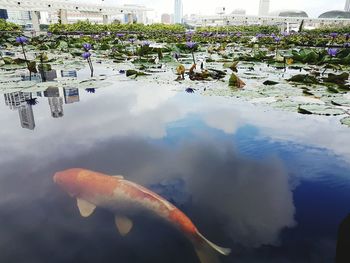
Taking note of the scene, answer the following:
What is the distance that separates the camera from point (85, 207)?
3.99 ft

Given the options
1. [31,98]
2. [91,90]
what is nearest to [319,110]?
[91,90]

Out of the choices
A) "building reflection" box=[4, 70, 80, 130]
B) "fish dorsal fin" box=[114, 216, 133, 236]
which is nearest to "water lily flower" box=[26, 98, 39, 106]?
"building reflection" box=[4, 70, 80, 130]

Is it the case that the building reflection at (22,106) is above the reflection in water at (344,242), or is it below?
above

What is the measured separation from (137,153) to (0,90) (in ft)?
8.46

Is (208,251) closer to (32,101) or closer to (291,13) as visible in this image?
(32,101)

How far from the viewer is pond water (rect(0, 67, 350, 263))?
1062 millimetres

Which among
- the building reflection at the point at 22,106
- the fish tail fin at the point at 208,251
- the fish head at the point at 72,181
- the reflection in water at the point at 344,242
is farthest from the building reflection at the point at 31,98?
the reflection in water at the point at 344,242

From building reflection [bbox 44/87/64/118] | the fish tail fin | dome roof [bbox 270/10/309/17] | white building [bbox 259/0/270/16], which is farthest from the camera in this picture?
white building [bbox 259/0/270/16]

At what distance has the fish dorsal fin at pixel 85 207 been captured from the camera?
1199 millimetres

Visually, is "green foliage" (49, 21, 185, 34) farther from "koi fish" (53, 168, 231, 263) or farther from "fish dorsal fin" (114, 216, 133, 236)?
"fish dorsal fin" (114, 216, 133, 236)

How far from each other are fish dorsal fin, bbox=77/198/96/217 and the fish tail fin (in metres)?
0.49

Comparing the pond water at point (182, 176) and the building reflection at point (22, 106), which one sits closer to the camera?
the pond water at point (182, 176)

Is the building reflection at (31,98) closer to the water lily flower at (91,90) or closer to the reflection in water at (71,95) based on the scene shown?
the reflection in water at (71,95)

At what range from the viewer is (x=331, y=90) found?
132 inches
